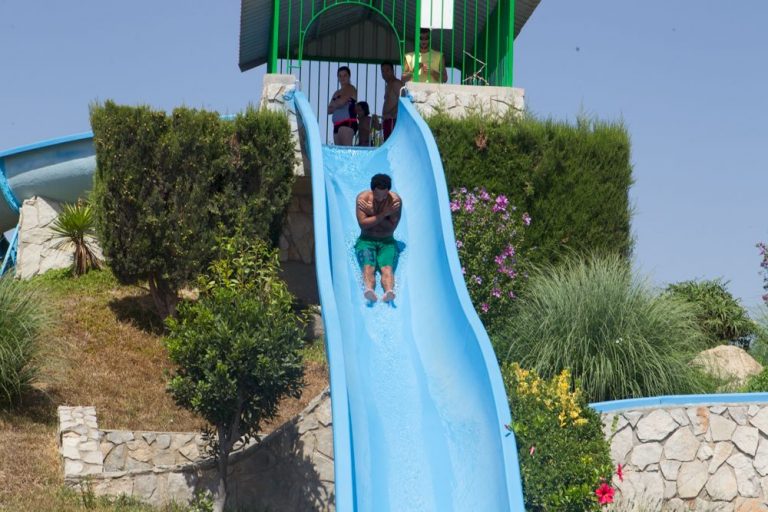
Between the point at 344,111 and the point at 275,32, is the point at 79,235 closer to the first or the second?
the point at 275,32

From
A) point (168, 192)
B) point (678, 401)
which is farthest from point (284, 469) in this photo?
point (168, 192)

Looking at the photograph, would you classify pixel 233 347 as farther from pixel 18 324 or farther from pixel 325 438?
pixel 18 324

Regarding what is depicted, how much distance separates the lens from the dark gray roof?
2025 centimetres

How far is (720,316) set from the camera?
1642cm

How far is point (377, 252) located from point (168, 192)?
4.21 metres

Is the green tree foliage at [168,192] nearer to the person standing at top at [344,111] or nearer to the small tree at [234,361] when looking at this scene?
the person standing at top at [344,111]

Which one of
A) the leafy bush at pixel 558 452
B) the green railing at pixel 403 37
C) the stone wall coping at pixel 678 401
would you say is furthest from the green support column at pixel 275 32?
the leafy bush at pixel 558 452

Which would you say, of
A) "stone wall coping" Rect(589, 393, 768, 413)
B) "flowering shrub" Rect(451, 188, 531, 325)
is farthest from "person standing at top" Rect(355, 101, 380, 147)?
"stone wall coping" Rect(589, 393, 768, 413)

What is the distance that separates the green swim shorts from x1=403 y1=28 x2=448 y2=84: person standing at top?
19.5 ft

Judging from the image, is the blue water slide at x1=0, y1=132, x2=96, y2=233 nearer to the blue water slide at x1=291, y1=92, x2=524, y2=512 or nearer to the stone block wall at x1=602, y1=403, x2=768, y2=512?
the blue water slide at x1=291, y1=92, x2=524, y2=512

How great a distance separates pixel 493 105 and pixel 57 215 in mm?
7690

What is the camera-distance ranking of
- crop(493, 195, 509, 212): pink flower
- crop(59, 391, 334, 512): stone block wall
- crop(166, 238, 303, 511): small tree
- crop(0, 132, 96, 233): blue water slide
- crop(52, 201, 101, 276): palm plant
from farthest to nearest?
1. crop(0, 132, 96, 233): blue water slide
2. crop(52, 201, 101, 276): palm plant
3. crop(493, 195, 509, 212): pink flower
4. crop(59, 391, 334, 512): stone block wall
5. crop(166, 238, 303, 511): small tree

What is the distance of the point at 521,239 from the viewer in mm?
14328

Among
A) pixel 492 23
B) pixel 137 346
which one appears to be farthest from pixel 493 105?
pixel 137 346
